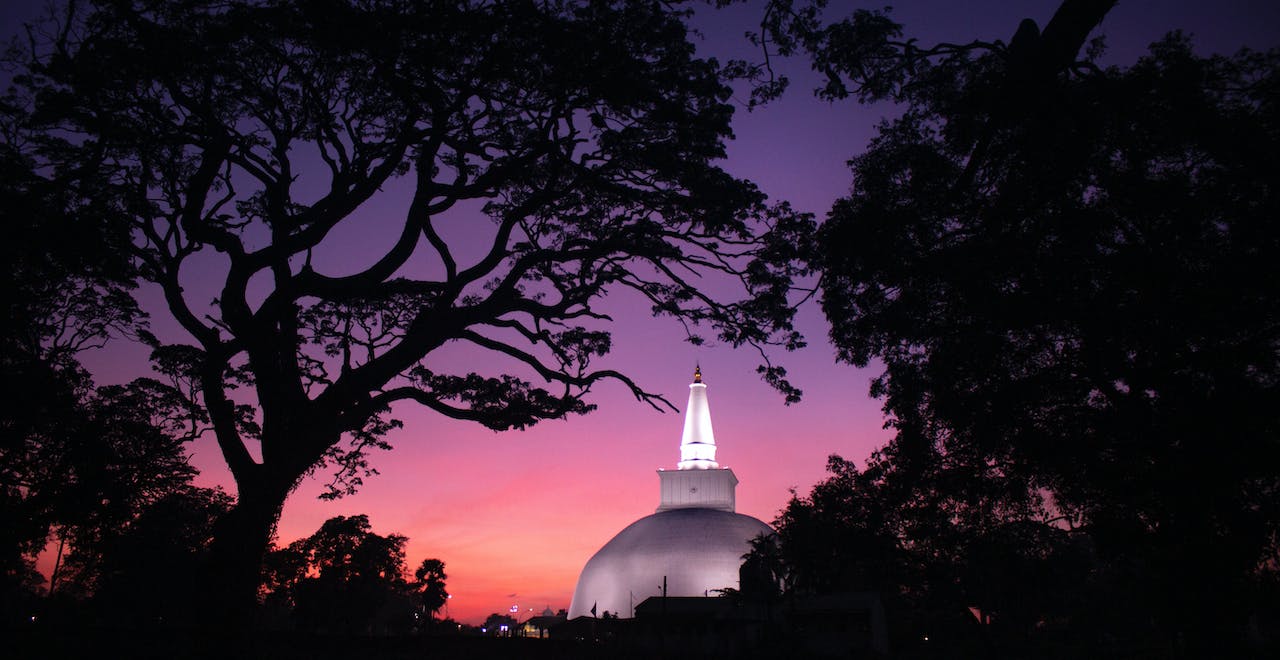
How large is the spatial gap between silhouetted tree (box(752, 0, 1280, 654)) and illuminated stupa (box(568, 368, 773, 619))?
192 ft

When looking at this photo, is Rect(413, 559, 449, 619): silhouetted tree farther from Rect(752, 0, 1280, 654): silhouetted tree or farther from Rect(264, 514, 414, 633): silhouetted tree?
Rect(752, 0, 1280, 654): silhouetted tree

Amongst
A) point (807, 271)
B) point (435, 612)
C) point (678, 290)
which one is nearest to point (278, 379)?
point (678, 290)

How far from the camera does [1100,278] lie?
437 inches

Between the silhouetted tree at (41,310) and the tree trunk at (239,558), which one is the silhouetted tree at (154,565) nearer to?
the silhouetted tree at (41,310)

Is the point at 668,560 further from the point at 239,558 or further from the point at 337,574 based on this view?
the point at 239,558

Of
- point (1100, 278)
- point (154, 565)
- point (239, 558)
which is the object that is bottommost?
point (239, 558)

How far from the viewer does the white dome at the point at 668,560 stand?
7125 cm

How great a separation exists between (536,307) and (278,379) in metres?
5.19

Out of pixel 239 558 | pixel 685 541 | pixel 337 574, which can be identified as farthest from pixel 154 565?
pixel 685 541

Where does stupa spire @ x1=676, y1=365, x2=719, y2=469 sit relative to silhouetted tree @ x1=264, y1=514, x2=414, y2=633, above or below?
above

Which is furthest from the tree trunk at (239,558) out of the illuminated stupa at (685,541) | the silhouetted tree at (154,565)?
the illuminated stupa at (685,541)

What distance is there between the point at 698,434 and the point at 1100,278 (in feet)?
251

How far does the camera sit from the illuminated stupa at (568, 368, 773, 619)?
2822 inches

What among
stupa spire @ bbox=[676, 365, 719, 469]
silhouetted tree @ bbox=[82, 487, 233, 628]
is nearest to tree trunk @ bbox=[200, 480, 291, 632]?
silhouetted tree @ bbox=[82, 487, 233, 628]
